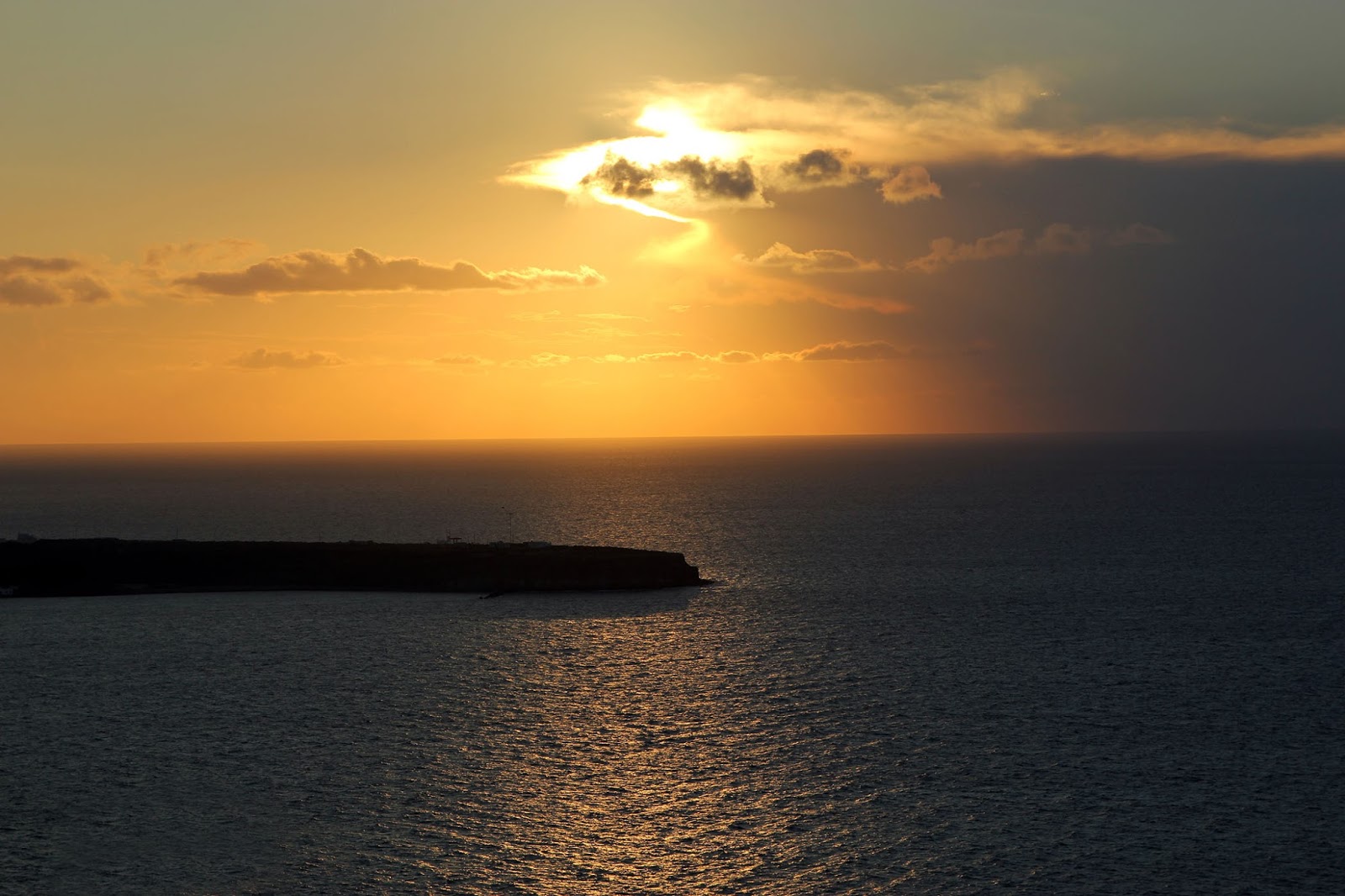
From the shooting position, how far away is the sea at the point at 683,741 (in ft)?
113

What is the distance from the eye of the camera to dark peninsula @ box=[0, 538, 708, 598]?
9650cm

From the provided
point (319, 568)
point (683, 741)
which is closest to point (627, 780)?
point (683, 741)

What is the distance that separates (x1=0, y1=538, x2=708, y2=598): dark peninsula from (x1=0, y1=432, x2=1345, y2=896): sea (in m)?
3.39

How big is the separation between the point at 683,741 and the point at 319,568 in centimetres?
6075

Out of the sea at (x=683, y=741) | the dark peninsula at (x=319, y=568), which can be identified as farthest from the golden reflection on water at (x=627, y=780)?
the dark peninsula at (x=319, y=568)

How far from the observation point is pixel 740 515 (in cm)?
18150

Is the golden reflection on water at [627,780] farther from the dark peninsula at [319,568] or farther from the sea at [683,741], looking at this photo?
the dark peninsula at [319,568]

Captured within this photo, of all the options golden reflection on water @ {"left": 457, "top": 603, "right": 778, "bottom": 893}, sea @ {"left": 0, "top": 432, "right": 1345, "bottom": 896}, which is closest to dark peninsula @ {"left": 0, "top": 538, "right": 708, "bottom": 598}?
sea @ {"left": 0, "top": 432, "right": 1345, "bottom": 896}

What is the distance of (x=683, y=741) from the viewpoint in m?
47.9

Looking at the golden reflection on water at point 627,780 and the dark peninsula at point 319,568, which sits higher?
the dark peninsula at point 319,568

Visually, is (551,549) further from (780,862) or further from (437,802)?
(780,862)

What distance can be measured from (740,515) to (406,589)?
295 ft

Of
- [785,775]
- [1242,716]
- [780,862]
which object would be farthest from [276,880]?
[1242,716]

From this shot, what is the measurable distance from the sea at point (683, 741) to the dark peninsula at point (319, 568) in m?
3.39
